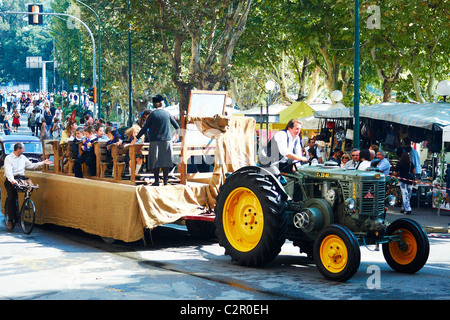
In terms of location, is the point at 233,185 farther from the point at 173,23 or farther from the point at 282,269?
the point at 173,23

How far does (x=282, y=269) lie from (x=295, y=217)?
2.61 ft

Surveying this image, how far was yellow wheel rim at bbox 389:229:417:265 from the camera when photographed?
966 centimetres

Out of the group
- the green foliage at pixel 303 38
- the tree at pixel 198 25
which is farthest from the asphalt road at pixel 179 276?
the tree at pixel 198 25

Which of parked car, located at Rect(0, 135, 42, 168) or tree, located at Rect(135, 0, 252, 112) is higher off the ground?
tree, located at Rect(135, 0, 252, 112)

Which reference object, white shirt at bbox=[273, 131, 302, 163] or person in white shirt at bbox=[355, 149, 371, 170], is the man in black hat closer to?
white shirt at bbox=[273, 131, 302, 163]

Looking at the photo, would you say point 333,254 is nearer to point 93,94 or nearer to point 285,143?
point 285,143

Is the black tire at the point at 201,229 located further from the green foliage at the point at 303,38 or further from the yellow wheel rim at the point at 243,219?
the green foliage at the point at 303,38

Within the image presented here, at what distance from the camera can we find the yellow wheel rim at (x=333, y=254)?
9055 mm

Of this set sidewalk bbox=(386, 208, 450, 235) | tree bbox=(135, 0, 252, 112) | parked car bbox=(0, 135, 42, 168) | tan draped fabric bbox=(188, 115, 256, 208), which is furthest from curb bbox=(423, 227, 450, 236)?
tree bbox=(135, 0, 252, 112)

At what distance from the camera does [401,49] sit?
93.2 feet

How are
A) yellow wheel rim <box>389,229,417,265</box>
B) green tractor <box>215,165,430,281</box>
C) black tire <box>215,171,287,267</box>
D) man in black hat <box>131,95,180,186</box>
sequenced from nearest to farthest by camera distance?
green tractor <box>215,165,430,281</box> < yellow wheel rim <box>389,229,417,265</box> < black tire <box>215,171,287,267</box> < man in black hat <box>131,95,180,186</box>

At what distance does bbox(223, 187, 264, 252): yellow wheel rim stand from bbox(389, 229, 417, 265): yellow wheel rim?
1.81 metres
